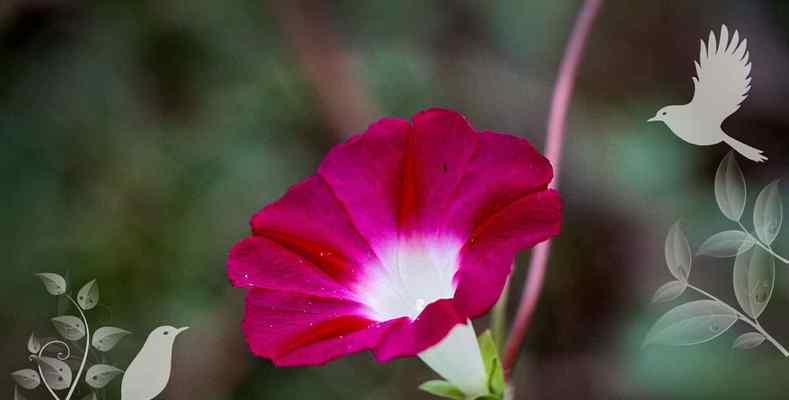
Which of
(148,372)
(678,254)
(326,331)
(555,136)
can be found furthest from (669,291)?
(148,372)

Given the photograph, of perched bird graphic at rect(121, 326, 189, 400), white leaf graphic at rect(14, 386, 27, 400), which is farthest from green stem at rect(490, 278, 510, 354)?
white leaf graphic at rect(14, 386, 27, 400)

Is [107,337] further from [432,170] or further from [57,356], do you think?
[432,170]

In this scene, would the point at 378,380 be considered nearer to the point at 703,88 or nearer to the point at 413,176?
the point at 413,176

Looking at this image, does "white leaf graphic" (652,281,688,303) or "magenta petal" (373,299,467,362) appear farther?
"white leaf graphic" (652,281,688,303)

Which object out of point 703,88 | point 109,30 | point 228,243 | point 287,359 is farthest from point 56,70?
point 703,88

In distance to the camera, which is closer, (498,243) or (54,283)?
(498,243)

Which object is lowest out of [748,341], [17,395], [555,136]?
[17,395]

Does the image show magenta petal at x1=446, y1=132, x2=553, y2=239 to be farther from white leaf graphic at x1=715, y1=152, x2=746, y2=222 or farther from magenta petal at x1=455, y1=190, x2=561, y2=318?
white leaf graphic at x1=715, y1=152, x2=746, y2=222
